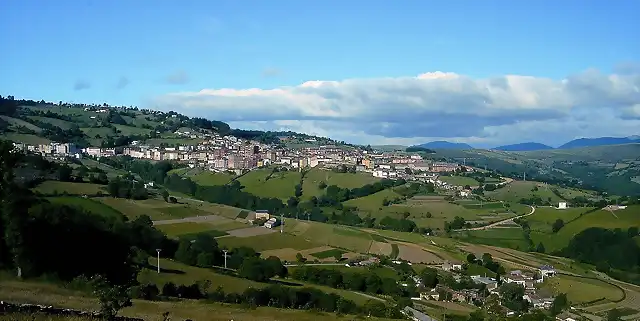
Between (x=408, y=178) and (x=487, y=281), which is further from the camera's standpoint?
(x=408, y=178)

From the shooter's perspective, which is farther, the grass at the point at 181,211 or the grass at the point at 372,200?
the grass at the point at 372,200

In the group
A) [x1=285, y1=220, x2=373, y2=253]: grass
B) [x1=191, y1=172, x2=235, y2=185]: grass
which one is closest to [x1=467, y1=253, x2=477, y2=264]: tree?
[x1=285, y1=220, x2=373, y2=253]: grass

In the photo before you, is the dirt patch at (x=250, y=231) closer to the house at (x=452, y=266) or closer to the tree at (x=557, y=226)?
the house at (x=452, y=266)

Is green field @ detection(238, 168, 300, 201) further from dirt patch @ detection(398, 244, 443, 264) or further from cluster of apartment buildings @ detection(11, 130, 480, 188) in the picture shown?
dirt patch @ detection(398, 244, 443, 264)

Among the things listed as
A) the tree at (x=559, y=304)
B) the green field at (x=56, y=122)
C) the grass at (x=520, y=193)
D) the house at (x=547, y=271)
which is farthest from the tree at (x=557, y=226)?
the green field at (x=56, y=122)

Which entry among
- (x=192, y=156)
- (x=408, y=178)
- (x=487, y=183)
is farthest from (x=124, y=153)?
(x=487, y=183)

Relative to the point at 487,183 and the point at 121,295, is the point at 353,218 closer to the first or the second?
the point at 487,183
